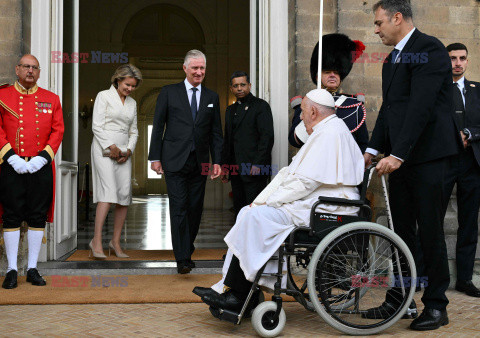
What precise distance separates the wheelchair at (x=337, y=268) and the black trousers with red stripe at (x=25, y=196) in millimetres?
2087

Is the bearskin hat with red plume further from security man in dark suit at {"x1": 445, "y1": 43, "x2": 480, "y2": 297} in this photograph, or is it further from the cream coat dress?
the cream coat dress

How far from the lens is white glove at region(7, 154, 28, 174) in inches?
180

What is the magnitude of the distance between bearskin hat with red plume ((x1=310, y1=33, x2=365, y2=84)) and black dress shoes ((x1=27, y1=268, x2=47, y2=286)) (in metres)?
2.64

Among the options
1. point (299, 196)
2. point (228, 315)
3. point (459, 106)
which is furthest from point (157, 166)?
point (459, 106)

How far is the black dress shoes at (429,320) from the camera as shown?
11.2ft

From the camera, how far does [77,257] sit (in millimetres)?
5566

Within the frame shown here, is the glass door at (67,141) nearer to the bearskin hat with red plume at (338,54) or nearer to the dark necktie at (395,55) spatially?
the bearskin hat with red plume at (338,54)

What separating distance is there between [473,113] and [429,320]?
1.95m

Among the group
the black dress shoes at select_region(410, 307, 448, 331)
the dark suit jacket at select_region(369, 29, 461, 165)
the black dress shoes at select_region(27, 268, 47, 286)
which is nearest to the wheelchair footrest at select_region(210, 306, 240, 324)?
the black dress shoes at select_region(410, 307, 448, 331)

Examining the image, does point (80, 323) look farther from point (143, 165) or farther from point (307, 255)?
point (143, 165)

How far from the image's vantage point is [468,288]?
4543 millimetres

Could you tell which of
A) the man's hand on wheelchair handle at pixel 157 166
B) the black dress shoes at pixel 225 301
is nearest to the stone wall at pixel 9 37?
the man's hand on wheelchair handle at pixel 157 166

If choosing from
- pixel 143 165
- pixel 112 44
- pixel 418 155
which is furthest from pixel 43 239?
pixel 143 165

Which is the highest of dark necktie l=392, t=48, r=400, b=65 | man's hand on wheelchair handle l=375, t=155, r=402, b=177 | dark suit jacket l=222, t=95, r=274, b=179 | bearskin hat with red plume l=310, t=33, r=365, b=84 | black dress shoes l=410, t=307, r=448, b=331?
bearskin hat with red plume l=310, t=33, r=365, b=84
